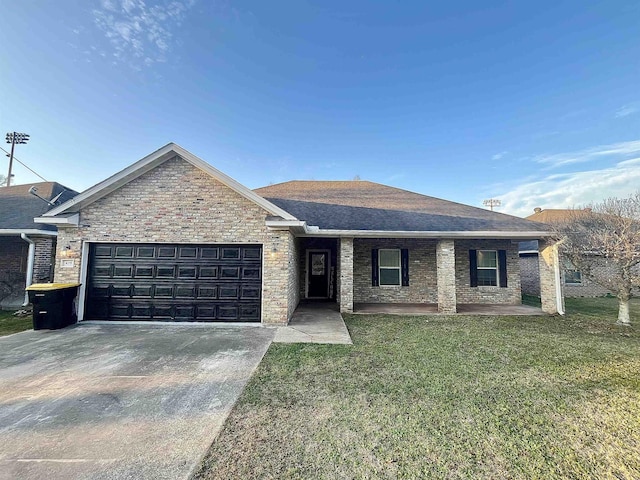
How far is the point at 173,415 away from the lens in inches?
123

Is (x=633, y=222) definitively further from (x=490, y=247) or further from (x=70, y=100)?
(x=70, y=100)

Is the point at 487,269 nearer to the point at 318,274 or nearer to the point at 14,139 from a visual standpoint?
the point at 318,274

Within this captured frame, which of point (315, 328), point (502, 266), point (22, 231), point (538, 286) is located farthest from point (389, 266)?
point (22, 231)

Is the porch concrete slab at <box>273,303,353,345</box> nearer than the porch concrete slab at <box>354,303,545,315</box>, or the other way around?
the porch concrete slab at <box>273,303,353,345</box>

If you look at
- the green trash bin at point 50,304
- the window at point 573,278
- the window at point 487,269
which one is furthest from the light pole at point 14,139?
the window at point 573,278

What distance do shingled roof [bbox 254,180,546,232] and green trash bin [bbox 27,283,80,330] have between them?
6.86 m

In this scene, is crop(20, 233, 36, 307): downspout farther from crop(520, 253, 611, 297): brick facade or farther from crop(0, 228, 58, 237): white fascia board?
crop(520, 253, 611, 297): brick facade

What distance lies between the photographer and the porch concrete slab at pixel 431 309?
9.21m

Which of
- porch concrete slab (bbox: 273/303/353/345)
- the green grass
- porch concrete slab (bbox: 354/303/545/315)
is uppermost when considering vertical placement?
porch concrete slab (bbox: 354/303/545/315)

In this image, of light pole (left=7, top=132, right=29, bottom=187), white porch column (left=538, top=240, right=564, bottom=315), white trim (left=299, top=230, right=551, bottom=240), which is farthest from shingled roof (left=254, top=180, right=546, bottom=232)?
light pole (left=7, top=132, right=29, bottom=187)

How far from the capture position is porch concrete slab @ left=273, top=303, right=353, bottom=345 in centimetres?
616

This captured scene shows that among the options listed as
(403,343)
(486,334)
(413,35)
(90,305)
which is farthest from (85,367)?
(413,35)

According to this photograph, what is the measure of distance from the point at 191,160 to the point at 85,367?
530cm

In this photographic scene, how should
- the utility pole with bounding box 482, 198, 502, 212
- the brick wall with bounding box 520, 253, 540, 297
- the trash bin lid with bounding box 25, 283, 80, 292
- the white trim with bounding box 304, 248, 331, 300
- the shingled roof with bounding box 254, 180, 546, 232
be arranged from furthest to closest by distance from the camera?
the utility pole with bounding box 482, 198, 502, 212 → the brick wall with bounding box 520, 253, 540, 297 → the white trim with bounding box 304, 248, 331, 300 → the shingled roof with bounding box 254, 180, 546, 232 → the trash bin lid with bounding box 25, 283, 80, 292
